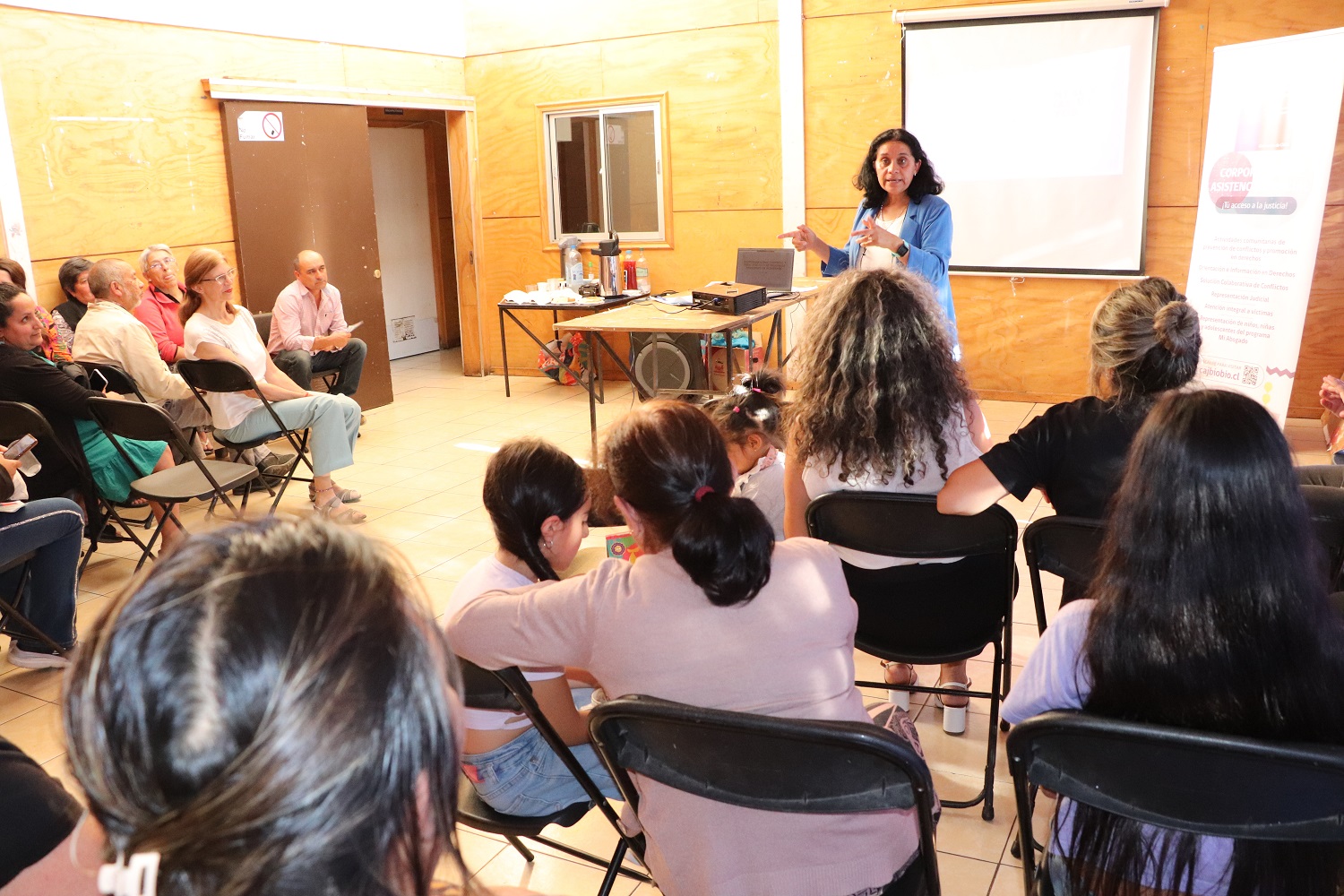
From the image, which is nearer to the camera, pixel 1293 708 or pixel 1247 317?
pixel 1293 708

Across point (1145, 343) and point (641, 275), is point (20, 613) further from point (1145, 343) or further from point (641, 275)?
point (641, 275)

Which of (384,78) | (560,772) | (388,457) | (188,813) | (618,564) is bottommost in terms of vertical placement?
(388,457)

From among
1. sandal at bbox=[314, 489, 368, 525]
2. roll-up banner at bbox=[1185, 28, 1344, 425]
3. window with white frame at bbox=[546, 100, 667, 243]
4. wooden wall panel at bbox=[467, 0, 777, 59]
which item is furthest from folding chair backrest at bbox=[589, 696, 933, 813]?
window with white frame at bbox=[546, 100, 667, 243]

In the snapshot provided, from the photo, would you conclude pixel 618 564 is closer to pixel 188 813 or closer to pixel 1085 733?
pixel 1085 733

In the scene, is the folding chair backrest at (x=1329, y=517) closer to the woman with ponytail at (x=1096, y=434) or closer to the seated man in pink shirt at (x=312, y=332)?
the woman with ponytail at (x=1096, y=434)

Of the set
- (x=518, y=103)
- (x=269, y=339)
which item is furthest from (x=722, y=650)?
(x=518, y=103)

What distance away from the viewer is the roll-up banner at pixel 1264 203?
416cm

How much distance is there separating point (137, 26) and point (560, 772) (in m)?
5.27

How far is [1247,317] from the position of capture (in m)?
4.50

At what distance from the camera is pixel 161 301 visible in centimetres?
521

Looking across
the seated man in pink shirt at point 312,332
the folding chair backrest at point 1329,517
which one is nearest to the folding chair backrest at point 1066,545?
the folding chair backrest at point 1329,517

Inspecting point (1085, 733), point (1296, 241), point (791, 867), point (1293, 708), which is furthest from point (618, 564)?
point (1296, 241)

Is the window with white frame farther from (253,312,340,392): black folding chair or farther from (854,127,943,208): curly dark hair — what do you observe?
(854,127,943,208): curly dark hair

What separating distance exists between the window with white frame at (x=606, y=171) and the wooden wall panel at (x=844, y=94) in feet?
3.72
